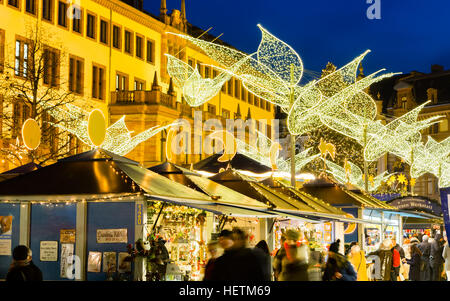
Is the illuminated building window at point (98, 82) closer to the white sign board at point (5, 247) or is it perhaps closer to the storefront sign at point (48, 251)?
the white sign board at point (5, 247)

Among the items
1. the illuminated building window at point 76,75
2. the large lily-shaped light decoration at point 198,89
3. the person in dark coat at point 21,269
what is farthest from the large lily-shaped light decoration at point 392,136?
the person in dark coat at point 21,269

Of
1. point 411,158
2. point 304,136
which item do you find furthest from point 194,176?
point 304,136

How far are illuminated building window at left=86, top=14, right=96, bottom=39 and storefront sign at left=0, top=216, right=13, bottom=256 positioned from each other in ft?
90.5

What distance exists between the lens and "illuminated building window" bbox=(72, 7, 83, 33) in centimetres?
3996

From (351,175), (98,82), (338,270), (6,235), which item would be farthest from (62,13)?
(338,270)

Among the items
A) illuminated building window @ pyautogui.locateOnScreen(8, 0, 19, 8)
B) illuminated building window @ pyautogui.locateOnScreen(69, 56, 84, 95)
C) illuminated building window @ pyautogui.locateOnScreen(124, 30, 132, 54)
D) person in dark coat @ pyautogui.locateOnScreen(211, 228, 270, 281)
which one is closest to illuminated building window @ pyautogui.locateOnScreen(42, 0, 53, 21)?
illuminated building window @ pyautogui.locateOnScreen(8, 0, 19, 8)

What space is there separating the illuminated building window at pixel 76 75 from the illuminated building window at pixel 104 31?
264cm

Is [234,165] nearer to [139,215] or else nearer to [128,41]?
[128,41]

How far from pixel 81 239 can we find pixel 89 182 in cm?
105

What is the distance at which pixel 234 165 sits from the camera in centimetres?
3450

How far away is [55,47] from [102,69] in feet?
16.6
